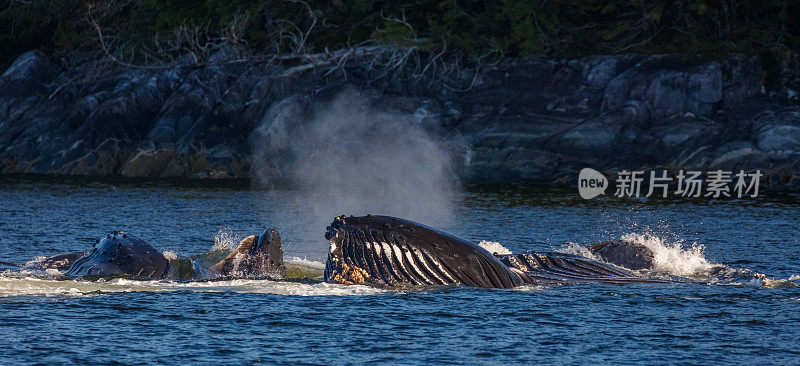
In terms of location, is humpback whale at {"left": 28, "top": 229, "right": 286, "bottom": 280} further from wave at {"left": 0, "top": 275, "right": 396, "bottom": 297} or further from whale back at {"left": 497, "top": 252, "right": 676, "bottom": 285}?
whale back at {"left": 497, "top": 252, "right": 676, "bottom": 285}

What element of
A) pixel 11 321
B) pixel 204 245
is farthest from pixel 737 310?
pixel 204 245

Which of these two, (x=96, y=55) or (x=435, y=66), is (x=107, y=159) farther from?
(x=435, y=66)

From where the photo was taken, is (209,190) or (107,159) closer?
(209,190)

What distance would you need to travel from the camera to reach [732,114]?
4066cm

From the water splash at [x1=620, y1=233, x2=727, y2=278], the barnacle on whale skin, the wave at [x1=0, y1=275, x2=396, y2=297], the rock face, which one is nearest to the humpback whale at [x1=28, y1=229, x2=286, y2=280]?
the wave at [x1=0, y1=275, x2=396, y2=297]

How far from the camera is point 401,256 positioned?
43.9 ft

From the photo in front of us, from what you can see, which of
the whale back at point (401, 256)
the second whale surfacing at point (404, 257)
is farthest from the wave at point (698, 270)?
the whale back at point (401, 256)

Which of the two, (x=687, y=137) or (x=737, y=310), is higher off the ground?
(x=687, y=137)

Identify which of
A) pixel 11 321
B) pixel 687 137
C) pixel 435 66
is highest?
pixel 435 66

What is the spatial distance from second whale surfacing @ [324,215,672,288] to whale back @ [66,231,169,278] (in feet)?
10.5

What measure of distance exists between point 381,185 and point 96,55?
24017 mm

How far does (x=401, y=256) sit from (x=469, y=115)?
31.4 meters

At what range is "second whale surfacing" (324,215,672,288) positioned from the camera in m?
13.1

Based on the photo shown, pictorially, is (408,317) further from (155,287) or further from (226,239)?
(226,239)
